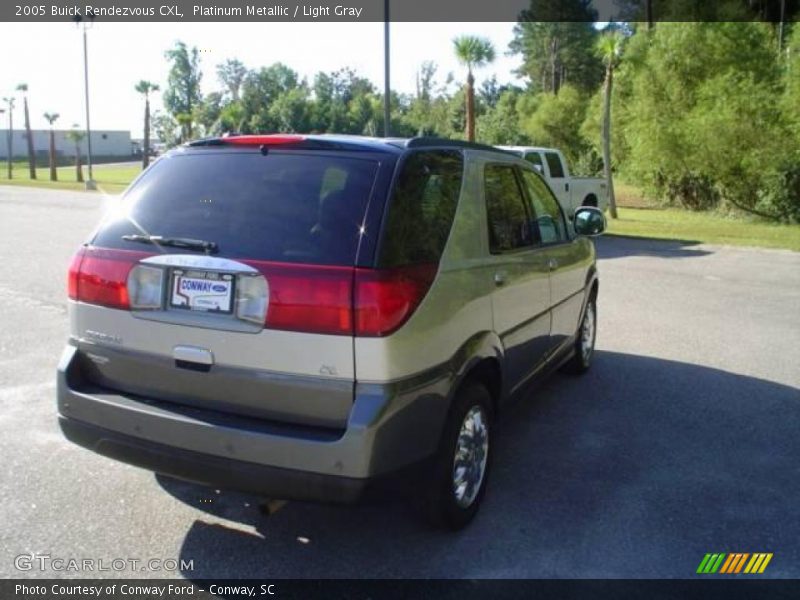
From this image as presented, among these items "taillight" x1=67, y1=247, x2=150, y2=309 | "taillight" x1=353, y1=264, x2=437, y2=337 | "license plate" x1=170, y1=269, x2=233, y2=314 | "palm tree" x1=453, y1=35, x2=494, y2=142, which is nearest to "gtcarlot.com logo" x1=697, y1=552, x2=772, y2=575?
"taillight" x1=353, y1=264, x2=437, y2=337

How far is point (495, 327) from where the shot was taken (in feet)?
12.6

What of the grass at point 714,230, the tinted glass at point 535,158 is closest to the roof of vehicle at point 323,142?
the tinted glass at point 535,158

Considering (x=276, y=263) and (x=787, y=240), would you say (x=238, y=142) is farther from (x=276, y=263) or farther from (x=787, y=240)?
(x=787, y=240)

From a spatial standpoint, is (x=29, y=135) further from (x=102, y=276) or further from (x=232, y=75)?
(x=102, y=276)

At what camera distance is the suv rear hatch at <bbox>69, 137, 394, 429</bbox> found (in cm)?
292

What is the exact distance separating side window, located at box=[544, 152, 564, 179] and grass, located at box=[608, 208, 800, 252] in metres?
2.71

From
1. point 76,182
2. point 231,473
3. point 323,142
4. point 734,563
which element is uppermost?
point 76,182

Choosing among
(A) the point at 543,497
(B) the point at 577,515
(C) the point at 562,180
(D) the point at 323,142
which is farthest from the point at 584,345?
(C) the point at 562,180

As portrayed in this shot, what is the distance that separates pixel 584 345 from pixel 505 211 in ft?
7.73

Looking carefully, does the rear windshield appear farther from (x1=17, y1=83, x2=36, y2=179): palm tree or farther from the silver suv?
(x1=17, y1=83, x2=36, y2=179): palm tree

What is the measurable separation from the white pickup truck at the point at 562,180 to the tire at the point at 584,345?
9589 mm

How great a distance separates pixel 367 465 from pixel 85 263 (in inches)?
64.4

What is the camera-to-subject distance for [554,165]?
1712cm

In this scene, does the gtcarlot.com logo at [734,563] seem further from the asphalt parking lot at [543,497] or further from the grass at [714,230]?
the grass at [714,230]
